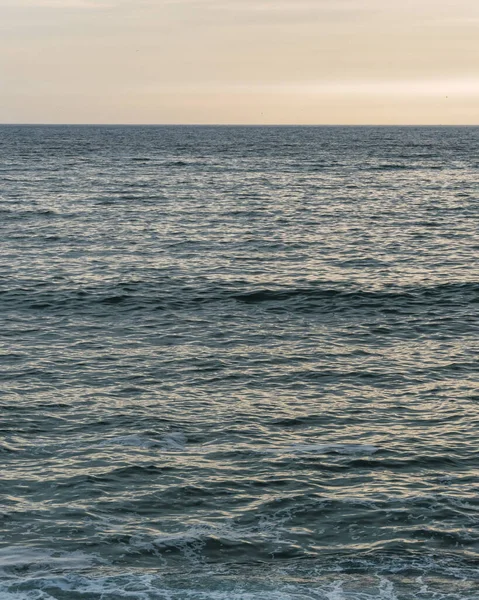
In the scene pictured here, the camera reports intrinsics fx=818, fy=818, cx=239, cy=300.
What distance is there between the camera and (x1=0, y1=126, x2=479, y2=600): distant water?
12484mm

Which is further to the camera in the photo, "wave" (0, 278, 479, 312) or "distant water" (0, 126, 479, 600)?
"wave" (0, 278, 479, 312)

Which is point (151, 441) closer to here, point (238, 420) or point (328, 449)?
point (238, 420)

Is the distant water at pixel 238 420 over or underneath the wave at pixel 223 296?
underneath

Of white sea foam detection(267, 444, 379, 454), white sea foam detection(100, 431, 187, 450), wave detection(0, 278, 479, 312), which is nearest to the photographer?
white sea foam detection(267, 444, 379, 454)

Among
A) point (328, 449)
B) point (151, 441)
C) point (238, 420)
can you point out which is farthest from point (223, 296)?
point (328, 449)

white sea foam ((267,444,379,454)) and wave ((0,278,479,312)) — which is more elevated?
wave ((0,278,479,312))

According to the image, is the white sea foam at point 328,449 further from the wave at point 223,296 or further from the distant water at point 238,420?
the wave at point 223,296

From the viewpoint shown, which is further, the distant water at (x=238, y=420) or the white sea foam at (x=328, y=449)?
the white sea foam at (x=328, y=449)

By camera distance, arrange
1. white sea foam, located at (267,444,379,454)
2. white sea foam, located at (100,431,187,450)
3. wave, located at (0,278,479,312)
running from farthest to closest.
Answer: wave, located at (0,278,479,312) < white sea foam, located at (100,431,187,450) < white sea foam, located at (267,444,379,454)

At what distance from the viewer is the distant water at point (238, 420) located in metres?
12.5

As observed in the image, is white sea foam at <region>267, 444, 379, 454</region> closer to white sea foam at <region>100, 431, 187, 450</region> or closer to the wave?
white sea foam at <region>100, 431, 187, 450</region>

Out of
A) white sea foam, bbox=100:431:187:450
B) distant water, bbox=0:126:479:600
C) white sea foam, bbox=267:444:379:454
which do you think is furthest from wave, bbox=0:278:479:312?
white sea foam, bbox=267:444:379:454

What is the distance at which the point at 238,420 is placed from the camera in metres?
18.1

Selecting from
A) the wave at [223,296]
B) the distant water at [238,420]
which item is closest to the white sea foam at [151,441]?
the distant water at [238,420]
